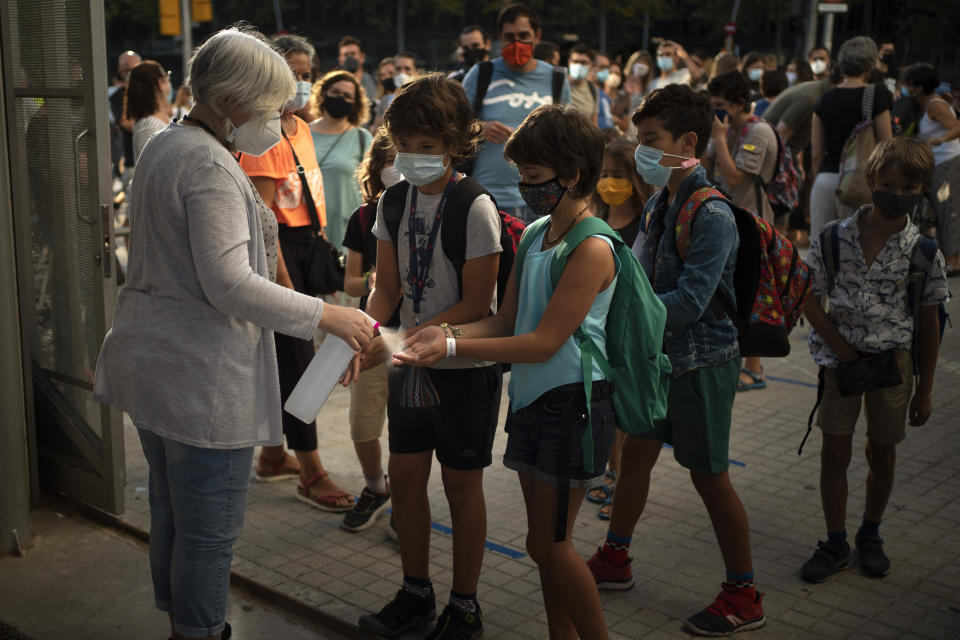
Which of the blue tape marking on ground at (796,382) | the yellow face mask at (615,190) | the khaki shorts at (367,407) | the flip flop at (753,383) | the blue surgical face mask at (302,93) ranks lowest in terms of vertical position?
the blue tape marking on ground at (796,382)

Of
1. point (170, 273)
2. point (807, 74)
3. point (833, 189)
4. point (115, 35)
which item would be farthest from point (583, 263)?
point (115, 35)

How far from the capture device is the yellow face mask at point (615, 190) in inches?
180

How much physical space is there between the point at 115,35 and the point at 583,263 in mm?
47749

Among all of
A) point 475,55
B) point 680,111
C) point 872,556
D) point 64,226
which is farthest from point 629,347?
point 475,55

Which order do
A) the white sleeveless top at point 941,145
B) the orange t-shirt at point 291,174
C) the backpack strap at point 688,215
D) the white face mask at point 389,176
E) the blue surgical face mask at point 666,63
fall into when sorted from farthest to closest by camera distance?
the blue surgical face mask at point 666,63
the white sleeveless top at point 941,145
the orange t-shirt at point 291,174
the white face mask at point 389,176
the backpack strap at point 688,215

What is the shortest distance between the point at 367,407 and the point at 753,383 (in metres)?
3.20

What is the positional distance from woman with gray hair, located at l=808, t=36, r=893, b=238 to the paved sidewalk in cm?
278

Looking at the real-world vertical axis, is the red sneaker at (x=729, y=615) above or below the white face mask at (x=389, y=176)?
below

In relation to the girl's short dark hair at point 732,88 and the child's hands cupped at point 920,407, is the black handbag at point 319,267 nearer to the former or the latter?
the child's hands cupped at point 920,407

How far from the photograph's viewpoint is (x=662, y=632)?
3.68 meters

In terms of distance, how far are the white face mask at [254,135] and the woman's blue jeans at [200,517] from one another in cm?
85

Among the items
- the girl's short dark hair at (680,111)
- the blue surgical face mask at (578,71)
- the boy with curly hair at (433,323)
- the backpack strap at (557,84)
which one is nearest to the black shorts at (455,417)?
the boy with curly hair at (433,323)

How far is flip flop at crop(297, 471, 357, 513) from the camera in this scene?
4.82 meters

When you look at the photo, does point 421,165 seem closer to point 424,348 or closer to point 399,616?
point 424,348
